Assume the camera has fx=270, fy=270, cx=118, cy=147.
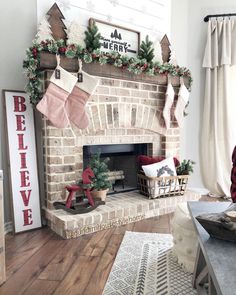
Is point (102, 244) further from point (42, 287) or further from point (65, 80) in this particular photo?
point (65, 80)

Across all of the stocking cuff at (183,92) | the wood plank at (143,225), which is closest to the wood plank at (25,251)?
the wood plank at (143,225)

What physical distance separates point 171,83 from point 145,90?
0.37 m

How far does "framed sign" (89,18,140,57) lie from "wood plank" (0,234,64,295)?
205cm

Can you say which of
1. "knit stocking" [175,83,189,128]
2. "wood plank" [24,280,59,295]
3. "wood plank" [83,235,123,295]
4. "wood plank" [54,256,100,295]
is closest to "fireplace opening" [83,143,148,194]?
"knit stocking" [175,83,189,128]

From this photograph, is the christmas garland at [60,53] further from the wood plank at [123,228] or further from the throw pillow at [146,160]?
the wood plank at [123,228]

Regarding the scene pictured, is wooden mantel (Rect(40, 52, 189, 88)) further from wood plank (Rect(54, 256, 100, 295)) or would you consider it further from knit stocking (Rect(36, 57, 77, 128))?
wood plank (Rect(54, 256, 100, 295))

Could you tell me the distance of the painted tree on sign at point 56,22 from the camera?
2498mm

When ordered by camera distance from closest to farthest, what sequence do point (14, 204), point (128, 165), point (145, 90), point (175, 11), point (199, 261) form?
point (199, 261) → point (14, 204) → point (145, 90) → point (128, 165) → point (175, 11)

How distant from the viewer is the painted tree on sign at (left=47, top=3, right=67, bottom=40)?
2498mm

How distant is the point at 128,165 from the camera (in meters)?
3.45

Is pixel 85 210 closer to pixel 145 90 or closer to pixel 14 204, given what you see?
pixel 14 204

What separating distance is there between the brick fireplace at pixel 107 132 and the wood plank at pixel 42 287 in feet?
2.07

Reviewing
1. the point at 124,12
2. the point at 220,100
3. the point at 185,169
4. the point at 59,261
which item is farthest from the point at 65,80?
the point at 220,100

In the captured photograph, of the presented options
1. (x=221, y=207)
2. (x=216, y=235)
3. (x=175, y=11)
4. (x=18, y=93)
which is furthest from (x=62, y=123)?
(x=175, y=11)
